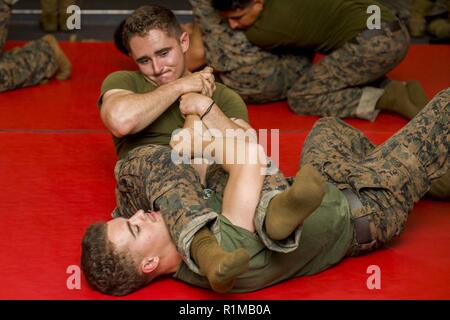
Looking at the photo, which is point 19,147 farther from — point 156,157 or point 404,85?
point 404,85

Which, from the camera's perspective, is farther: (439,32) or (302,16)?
(439,32)

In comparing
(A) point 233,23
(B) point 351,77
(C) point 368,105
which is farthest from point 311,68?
(A) point 233,23

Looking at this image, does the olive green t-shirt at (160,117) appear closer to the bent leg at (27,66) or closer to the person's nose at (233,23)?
the person's nose at (233,23)

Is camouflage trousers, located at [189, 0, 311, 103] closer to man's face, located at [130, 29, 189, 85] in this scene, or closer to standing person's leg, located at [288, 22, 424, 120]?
standing person's leg, located at [288, 22, 424, 120]

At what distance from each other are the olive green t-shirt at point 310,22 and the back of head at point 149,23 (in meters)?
1.28

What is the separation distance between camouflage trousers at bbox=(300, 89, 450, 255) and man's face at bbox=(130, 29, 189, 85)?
59cm

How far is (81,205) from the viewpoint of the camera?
3.61m

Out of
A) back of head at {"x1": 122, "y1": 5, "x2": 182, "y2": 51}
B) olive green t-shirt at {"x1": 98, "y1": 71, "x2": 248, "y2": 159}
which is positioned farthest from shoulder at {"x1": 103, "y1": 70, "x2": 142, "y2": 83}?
back of head at {"x1": 122, "y1": 5, "x2": 182, "y2": 51}

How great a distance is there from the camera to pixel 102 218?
11.4ft

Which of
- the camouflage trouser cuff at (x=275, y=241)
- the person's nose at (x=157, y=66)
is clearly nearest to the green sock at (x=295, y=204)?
the camouflage trouser cuff at (x=275, y=241)

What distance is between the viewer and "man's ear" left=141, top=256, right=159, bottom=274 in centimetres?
282

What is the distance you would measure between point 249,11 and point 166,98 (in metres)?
1.48

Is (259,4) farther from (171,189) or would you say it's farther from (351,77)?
(171,189)

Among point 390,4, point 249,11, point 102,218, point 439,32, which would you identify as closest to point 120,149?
point 102,218
